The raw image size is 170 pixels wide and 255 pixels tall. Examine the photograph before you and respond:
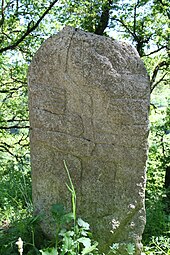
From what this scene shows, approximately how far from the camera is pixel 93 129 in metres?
2.74

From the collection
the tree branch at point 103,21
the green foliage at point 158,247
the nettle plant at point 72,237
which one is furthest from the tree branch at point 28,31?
the green foliage at point 158,247

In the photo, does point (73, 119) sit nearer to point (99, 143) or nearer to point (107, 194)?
point (99, 143)

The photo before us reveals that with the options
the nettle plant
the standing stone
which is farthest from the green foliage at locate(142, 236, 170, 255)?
the nettle plant

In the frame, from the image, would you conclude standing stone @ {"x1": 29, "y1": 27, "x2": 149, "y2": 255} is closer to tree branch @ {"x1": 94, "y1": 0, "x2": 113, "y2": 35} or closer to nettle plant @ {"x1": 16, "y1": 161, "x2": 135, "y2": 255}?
nettle plant @ {"x1": 16, "y1": 161, "x2": 135, "y2": 255}

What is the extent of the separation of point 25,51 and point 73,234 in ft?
13.8

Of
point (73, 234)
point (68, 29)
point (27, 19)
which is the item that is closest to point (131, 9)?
point (27, 19)

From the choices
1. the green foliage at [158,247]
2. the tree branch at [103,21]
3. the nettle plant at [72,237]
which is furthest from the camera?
the tree branch at [103,21]

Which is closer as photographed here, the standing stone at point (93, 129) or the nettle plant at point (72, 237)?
the nettle plant at point (72, 237)

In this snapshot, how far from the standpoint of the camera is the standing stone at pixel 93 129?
2.70 metres

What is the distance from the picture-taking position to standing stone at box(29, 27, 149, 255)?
270 cm

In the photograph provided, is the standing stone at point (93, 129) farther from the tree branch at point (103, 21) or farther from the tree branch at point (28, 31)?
the tree branch at point (103, 21)

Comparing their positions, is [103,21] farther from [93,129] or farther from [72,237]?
[72,237]

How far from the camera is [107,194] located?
2805 millimetres

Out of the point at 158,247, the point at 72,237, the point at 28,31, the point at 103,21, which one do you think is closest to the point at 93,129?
the point at 72,237
